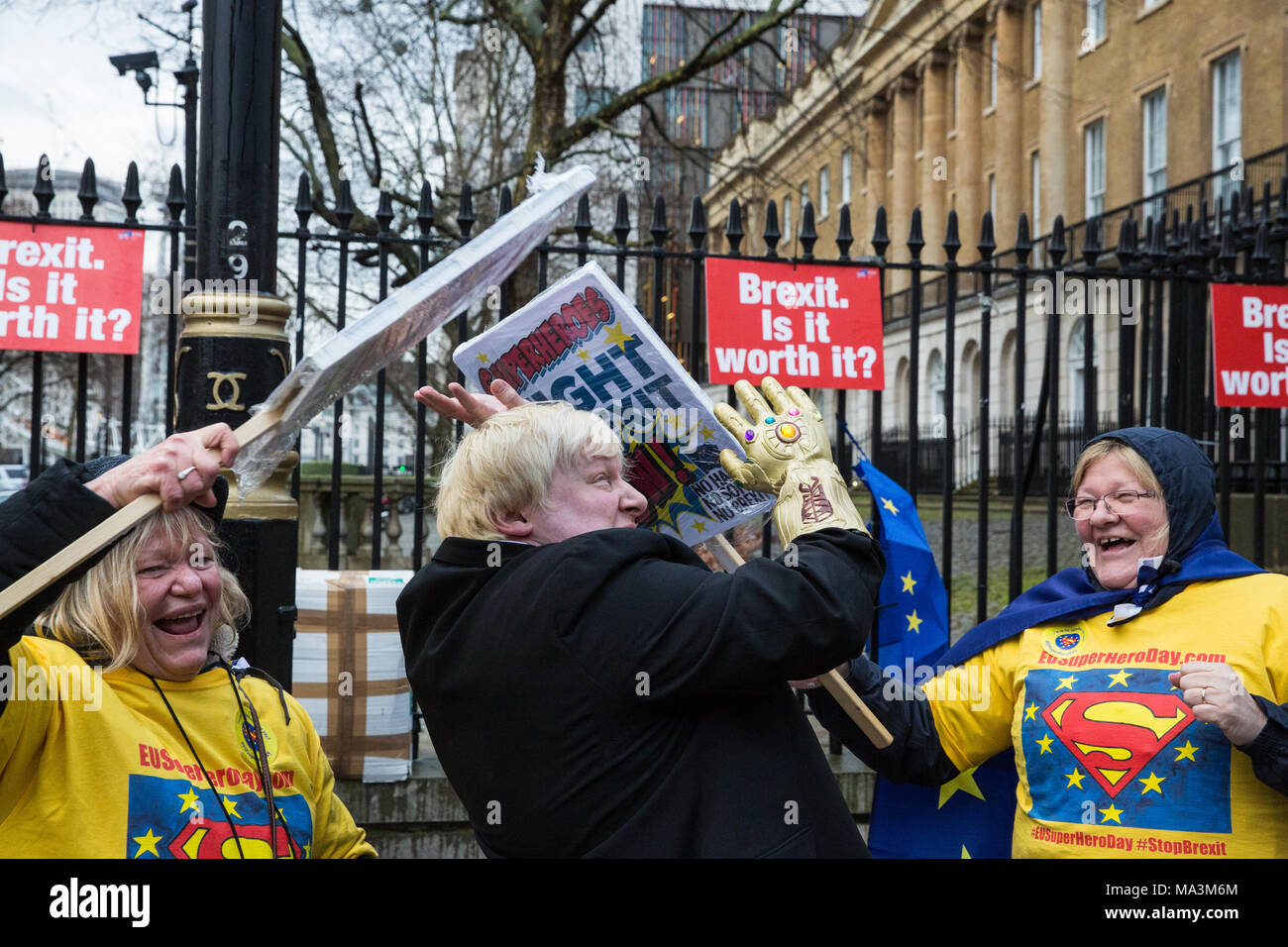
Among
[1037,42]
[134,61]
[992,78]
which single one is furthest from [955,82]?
[134,61]

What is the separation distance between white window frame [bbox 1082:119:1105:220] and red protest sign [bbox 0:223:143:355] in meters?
23.6

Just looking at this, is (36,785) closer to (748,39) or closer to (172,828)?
(172,828)

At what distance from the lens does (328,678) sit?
3.90 metres

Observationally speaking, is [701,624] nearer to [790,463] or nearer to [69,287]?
[790,463]

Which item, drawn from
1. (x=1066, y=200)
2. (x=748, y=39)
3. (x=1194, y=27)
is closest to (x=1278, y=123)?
(x=1194, y=27)

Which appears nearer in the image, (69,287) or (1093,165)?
(69,287)

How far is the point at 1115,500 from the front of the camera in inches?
108

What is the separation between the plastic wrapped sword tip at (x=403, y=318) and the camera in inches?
77.0

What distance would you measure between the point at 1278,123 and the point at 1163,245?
16.1 metres

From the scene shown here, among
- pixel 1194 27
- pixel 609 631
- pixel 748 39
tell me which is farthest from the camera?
pixel 1194 27

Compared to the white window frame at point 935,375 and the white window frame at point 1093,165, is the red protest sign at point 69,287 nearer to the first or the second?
the white window frame at point 1093,165

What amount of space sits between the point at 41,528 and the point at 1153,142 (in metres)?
24.1

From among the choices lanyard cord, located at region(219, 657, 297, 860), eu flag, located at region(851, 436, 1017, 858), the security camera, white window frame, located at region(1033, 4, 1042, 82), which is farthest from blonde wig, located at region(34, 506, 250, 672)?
white window frame, located at region(1033, 4, 1042, 82)

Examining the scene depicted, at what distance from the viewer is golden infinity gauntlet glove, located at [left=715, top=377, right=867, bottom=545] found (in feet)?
6.62
